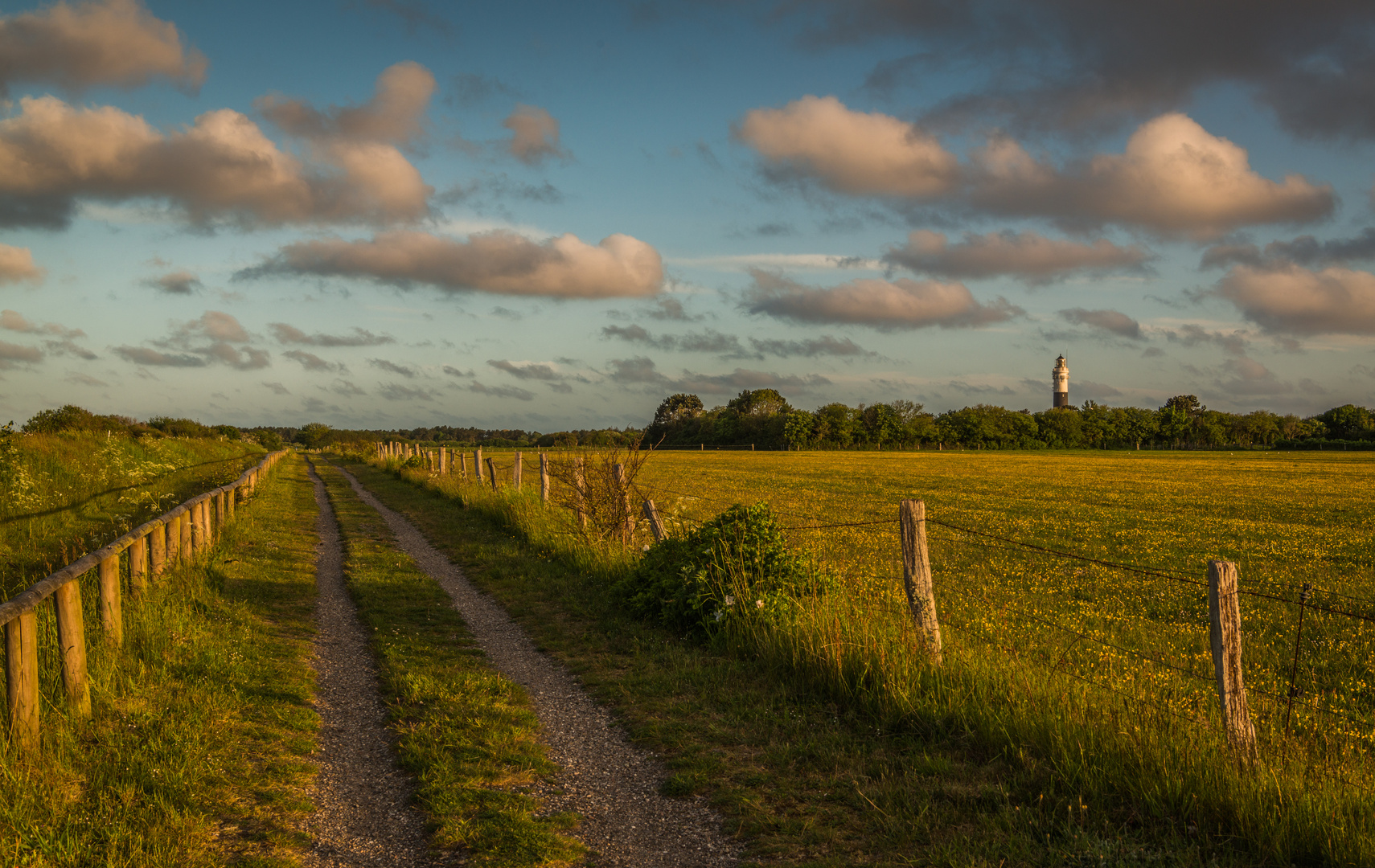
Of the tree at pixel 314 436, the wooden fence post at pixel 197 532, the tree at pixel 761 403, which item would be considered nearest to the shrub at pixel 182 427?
the wooden fence post at pixel 197 532

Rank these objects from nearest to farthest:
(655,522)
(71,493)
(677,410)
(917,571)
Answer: (917,571)
(655,522)
(71,493)
(677,410)

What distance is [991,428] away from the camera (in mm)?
131625

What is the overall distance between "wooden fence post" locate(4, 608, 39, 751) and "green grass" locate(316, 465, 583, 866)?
2.49 m

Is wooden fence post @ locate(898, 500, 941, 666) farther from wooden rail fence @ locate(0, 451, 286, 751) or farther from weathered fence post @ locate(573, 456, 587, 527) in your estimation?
weathered fence post @ locate(573, 456, 587, 527)

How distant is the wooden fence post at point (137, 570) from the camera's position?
369 inches

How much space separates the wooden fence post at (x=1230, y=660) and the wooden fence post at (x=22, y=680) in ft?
26.0

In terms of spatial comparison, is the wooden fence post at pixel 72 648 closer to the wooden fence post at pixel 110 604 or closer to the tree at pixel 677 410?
the wooden fence post at pixel 110 604

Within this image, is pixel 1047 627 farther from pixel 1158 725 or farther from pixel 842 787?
pixel 842 787

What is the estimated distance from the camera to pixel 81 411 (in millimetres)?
26828

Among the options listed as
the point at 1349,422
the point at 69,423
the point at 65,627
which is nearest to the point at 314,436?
the point at 69,423

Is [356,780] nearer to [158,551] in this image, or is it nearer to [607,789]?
[607,789]

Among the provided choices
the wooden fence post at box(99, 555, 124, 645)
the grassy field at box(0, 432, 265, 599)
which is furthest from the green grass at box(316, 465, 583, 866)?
the grassy field at box(0, 432, 265, 599)

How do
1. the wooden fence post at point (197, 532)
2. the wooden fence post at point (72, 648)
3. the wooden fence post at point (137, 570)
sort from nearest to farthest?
1. the wooden fence post at point (72, 648)
2. the wooden fence post at point (137, 570)
3. the wooden fence post at point (197, 532)

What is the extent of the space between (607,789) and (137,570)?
7.75 meters
